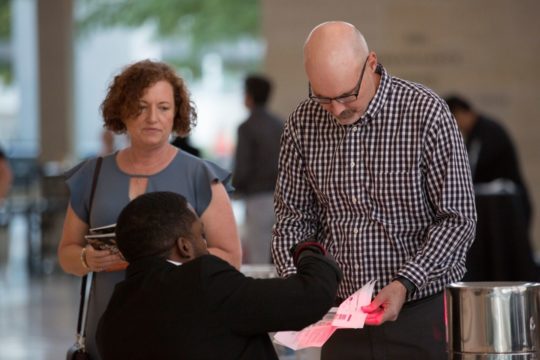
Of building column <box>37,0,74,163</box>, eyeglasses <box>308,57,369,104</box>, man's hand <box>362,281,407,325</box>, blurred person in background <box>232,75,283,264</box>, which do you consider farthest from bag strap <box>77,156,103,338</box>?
building column <box>37,0,74,163</box>

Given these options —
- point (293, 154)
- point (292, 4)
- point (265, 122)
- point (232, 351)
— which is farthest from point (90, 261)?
point (292, 4)

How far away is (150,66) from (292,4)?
8233 millimetres

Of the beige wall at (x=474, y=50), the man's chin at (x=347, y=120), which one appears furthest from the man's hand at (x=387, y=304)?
the beige wall at (x=474, y=50)

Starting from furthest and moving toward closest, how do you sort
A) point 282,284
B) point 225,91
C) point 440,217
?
point 225,91 → point 440,217 → point 282,284

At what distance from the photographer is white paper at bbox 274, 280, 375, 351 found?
10.1 ft

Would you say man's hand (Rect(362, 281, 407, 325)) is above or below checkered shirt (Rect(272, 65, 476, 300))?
below

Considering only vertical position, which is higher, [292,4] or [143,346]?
[292,4]

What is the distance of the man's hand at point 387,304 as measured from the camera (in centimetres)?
309

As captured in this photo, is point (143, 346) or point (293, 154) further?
point (293, 154)

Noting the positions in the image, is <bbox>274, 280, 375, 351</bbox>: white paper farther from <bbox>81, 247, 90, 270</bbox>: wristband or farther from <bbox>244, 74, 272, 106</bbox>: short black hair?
<bbox>244, 74, 272, 106</bbox>: short black hair

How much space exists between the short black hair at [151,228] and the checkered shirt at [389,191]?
52cm

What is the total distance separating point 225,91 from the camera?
69.6 feet

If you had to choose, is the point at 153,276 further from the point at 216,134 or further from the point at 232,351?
the point at 216,134

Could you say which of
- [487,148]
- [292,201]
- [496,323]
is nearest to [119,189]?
[292,201]
